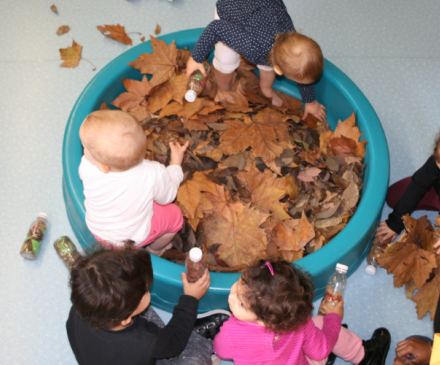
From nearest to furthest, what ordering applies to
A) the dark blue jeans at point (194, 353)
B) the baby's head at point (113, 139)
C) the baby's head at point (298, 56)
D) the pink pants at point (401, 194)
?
the baby's head at point (113, 139) → the dark blue jeans at point (194, 353) → the baby's head at point (298, 56) → the pink pants at point (401, 194)

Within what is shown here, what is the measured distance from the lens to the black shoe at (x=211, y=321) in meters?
1.35

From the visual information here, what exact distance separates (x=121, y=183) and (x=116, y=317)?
0.35 metres

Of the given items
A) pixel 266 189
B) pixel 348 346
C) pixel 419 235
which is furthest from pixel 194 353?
pixel 419 235

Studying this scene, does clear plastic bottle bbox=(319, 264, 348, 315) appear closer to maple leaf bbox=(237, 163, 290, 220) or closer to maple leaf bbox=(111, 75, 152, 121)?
maple leaf bbox=(237, 163, 290, 220)

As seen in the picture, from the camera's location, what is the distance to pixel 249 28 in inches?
56.5

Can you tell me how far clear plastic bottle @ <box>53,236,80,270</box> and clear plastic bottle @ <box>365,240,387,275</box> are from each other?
3.49 feet

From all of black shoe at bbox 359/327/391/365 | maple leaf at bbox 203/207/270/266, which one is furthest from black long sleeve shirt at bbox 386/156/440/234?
maple leaf at bbox 203/207/270/266

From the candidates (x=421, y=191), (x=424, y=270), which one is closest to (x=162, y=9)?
(x=421, y=191)

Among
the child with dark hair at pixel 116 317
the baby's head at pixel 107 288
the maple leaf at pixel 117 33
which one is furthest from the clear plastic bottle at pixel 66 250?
the maple leaf at pixel 117 33

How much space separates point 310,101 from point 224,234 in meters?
0.67

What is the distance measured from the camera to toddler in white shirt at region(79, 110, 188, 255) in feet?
3.48

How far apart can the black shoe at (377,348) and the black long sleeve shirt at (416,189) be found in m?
0.37

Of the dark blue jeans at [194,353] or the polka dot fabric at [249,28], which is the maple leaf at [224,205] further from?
the polka dot fabric at [249,28]

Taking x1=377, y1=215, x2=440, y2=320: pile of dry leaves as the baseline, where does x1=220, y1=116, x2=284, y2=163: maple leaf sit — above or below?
above
